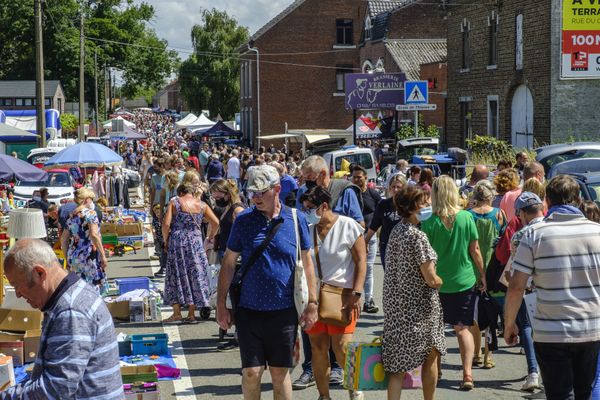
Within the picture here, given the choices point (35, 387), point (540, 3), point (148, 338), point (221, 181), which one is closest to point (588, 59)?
point (540, 3)

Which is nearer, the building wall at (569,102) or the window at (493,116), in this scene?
the building wall at (569,102)

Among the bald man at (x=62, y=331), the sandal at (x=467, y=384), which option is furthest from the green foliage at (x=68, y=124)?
the bald man at (x=62, y=331)

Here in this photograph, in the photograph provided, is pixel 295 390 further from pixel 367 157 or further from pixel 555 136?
pixel 555 136

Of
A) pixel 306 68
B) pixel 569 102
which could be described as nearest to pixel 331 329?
pixel 569 102

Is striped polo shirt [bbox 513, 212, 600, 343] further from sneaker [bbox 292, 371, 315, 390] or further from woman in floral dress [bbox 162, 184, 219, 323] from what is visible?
woman in floral dress [bbox 162, 184, 219, 323]

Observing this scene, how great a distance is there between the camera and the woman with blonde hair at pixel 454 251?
8.12 m

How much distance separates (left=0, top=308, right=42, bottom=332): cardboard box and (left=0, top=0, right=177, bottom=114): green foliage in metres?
Result: 70.6

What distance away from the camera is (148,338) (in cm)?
889

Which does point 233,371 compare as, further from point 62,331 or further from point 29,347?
point 62,331

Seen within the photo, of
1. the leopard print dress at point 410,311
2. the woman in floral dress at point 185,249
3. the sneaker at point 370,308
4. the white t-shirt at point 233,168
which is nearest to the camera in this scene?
the leopard print dress at point 410,311

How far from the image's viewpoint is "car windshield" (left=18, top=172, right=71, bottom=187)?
28.3 m

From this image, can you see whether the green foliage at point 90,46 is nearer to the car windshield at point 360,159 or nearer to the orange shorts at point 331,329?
the car windshield at point 360,159

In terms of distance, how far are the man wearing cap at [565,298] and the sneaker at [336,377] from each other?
10.0ft

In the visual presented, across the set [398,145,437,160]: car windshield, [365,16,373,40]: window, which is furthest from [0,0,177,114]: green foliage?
[398,145,437,160]: car windshield
